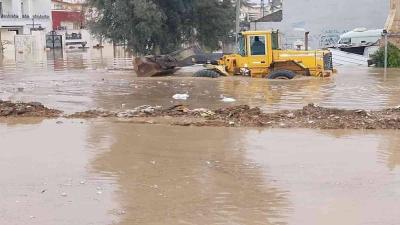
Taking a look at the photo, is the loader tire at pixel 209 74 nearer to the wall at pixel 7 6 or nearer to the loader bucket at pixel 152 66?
the loader bucket at pixel 152 66

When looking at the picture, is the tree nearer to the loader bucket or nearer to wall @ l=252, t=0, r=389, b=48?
the loader bucket

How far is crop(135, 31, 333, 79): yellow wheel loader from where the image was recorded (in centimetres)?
2542

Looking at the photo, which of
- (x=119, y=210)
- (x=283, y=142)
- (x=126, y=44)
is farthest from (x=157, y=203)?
(x=126, y=44)

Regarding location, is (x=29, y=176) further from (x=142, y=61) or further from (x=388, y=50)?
(x=388, y=50)

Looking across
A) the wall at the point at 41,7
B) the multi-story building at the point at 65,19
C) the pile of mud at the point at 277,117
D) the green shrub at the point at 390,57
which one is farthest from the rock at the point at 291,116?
the multi-story building at the point at 65,19

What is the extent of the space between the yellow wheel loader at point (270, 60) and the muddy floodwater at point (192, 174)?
27.0 ft

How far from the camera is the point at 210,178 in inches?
360

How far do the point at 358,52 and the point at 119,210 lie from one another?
36.6m

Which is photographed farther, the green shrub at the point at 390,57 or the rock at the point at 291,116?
the green shrub at the point at 390,57

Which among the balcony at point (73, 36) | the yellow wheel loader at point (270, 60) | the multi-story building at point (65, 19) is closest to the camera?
the yellow wheel loader at point (270, 60)

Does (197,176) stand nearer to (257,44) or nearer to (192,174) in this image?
(192,174)

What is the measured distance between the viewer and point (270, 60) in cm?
2595

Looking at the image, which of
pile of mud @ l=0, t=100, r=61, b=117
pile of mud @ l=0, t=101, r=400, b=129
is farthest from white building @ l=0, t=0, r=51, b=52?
pile of mud @ l=0, t=101, r=400, b=129

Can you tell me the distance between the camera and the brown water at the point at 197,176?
24.1 feet
